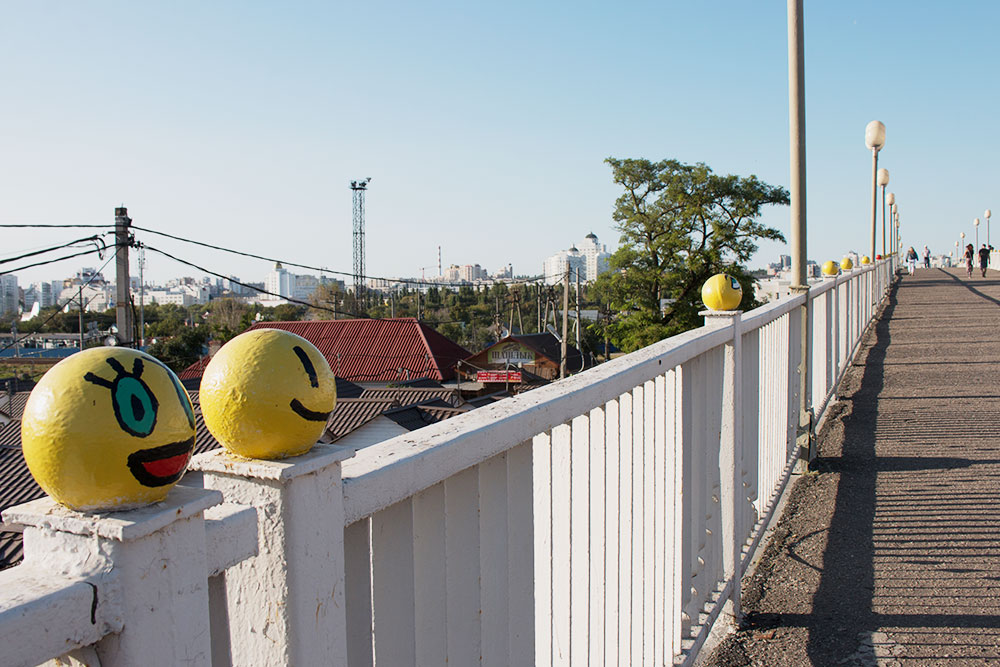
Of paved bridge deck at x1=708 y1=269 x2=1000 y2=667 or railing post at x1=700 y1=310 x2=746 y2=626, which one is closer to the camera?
paved bridge deck at x1=708 y1=269 x2=1000 y2=667

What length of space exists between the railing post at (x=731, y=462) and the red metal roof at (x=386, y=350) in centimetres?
4405

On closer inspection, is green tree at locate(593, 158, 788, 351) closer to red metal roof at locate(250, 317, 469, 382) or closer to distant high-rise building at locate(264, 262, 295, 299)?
red metal roof at locate(250, 317, 469, 382)

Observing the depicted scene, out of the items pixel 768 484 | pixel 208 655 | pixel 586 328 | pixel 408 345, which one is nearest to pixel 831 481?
pixel 768 484

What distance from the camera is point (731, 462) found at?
353 cm

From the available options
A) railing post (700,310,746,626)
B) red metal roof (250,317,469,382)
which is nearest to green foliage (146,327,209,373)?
red metal roof (250,317,469,382)

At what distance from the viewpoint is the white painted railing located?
891 millimetres

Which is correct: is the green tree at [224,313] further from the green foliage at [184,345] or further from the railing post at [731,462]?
the railing post at [731,462]

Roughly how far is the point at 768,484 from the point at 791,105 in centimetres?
301

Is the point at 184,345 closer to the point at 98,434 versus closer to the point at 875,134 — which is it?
the point at 875,134

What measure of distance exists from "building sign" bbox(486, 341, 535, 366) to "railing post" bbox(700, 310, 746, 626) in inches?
1865

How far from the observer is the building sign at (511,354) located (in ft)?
168

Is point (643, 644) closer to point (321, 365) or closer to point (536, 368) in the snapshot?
point (321, 365)

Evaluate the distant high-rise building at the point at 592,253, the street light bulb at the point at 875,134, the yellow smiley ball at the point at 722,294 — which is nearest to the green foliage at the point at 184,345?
the street light bulb at the point at 875,134

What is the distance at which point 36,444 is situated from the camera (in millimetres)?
863
